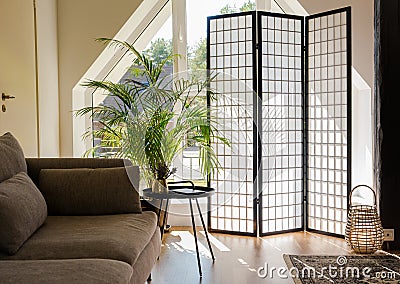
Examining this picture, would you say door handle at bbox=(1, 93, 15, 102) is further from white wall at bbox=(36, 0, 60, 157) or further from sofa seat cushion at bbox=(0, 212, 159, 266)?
sofa seat cushion at bbox=(0, 212, 159, 266)

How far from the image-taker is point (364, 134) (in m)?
5.39

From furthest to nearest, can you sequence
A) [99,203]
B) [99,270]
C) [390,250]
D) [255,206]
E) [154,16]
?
[154,16] < [255,206] < [390,250] < [99,203] < [99,270]

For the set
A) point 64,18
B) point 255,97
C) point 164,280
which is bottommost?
point 164,280

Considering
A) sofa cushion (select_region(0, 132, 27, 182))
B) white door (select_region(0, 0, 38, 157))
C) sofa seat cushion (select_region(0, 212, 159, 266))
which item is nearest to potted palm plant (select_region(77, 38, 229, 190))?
white door (select_region(0, 0, 38, 157))

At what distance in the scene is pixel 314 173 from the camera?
16.1 feet

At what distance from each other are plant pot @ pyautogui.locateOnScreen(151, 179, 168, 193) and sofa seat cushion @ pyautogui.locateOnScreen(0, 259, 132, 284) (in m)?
1.53

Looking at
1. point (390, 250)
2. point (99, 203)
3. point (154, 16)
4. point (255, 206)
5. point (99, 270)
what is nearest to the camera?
point (99, 270)

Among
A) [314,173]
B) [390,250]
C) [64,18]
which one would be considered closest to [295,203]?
[314,173]

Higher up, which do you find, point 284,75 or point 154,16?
point 154,16

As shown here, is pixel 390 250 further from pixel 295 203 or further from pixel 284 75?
pixel 284 75

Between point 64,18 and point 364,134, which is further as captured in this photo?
point 364,134

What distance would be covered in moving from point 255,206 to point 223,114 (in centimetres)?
87

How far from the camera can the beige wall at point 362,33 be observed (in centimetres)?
479

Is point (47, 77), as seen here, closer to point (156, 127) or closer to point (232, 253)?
point (156, 127)
